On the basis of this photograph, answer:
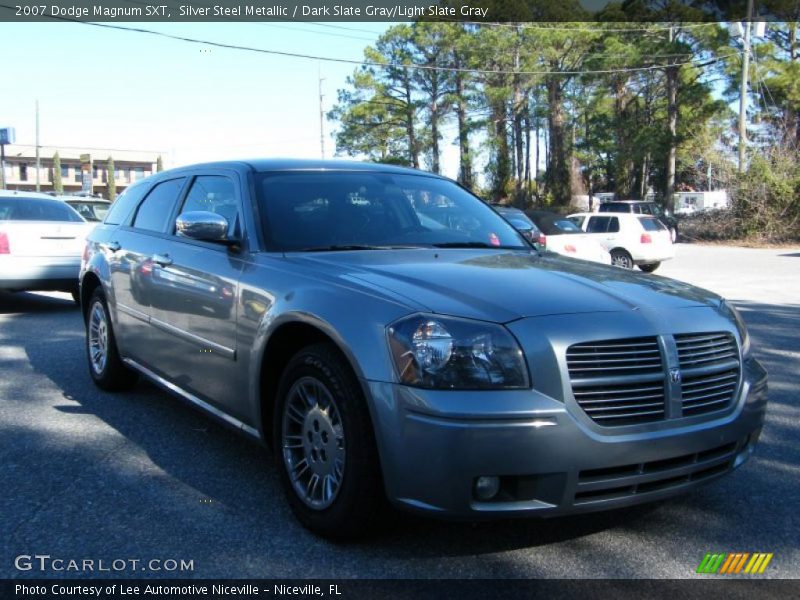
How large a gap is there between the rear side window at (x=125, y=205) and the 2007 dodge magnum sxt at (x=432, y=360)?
1.46 metres

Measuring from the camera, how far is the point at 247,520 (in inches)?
139

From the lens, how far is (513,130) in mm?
47969

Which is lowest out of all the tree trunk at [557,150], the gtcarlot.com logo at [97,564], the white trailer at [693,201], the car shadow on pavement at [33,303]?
the gtcarlot.com logo at [97,564]

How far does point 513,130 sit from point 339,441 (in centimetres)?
4665

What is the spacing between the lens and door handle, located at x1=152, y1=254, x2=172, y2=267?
15.3ft

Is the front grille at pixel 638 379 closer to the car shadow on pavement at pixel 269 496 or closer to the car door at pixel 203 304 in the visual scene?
the car shadow on pavement at pixel 269 496

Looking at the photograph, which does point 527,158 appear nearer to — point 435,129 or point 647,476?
point 435,129

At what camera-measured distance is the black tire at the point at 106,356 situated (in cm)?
568

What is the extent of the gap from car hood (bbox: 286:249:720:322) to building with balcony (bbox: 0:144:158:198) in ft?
294

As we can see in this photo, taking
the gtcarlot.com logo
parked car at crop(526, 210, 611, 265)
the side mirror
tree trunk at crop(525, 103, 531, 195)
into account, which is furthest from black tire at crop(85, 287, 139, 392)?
tree trunk at crop(525, 103, 531, 195)

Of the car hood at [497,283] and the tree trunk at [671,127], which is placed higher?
the tree trunk at [671,127]

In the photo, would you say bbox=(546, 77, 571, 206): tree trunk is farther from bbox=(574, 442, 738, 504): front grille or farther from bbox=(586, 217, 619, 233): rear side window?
bbox=(574, 442, 738, 504): front grille

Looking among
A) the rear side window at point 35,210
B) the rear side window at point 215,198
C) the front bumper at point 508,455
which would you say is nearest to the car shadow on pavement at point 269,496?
the front bumper at point 508,455

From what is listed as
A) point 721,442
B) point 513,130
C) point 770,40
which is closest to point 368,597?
point 721,442
